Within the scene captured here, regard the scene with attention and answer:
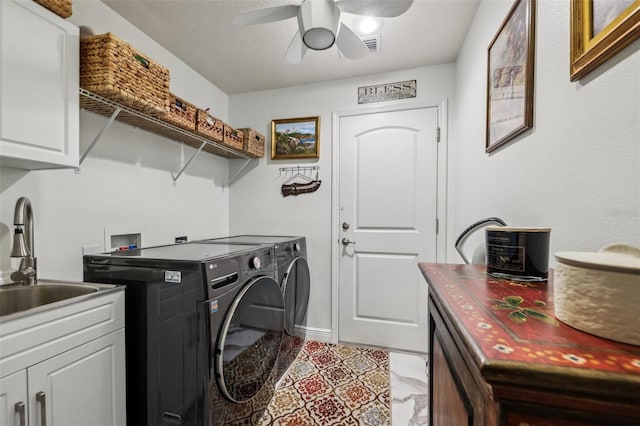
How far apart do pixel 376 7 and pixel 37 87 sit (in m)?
1.49

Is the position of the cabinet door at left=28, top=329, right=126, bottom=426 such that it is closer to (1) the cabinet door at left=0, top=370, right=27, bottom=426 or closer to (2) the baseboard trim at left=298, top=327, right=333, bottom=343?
(1) the cabinet door at left=0, top=370, right=27, bottom=426

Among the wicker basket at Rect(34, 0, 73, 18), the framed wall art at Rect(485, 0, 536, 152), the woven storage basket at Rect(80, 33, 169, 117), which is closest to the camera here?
the framed wall art at Rect(485, 0, 536, 152)

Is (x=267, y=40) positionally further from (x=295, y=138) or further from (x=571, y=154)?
(x=571, y=154)

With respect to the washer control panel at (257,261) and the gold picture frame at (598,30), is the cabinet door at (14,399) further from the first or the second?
the gold picture frame at (598,30)

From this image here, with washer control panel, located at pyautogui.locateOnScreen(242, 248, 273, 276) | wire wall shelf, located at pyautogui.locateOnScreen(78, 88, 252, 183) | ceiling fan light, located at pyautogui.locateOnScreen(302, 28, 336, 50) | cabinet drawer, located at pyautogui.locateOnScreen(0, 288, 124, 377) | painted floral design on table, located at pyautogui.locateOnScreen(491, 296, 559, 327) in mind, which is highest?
ceiling fan light, located at pyautogui.locateOnScreen(302, 28, 336, 50)

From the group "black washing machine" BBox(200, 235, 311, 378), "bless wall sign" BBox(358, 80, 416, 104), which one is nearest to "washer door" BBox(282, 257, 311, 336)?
"black washing machine" BBox(200, 235, 311, 378)

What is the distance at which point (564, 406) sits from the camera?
1.03 feet

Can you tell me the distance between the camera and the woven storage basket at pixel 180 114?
5.41 feet

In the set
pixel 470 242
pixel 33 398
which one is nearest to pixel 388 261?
pixel 470 242

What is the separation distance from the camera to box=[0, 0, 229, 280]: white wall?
134cm

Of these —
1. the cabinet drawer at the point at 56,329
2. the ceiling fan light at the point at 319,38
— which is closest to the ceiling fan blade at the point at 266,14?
the ceiling fan light at the point at 319,38

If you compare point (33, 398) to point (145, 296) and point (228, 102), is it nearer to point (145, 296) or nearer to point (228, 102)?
point (145, 296)

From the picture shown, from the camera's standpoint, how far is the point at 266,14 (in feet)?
4.33

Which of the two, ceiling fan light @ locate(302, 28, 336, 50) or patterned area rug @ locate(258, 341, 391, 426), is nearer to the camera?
ceiling fan light @ locate(302, 28, 336, 50)
